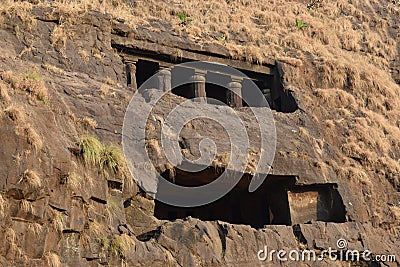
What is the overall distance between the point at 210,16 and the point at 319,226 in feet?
37.3

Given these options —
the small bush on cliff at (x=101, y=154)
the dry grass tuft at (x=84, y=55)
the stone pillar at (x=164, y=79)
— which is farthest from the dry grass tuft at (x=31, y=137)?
the stone pillar at (x=164, y=79)

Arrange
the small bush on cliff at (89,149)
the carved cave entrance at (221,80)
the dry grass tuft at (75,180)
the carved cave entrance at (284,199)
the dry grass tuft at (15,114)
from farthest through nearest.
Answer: the carved cave entrance at (221,80) < the carved cave entrance at (284,199) < the small bush on cliff at (89,149) < the dry grass tuft at (75,180) < the dry grass tuft at (15,114)

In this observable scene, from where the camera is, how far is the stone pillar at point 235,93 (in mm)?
21906

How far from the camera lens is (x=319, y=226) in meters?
16.9

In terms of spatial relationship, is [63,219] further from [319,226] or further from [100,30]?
[100,30]

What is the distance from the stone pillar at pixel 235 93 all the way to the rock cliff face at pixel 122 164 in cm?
99

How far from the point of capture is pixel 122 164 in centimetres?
1412

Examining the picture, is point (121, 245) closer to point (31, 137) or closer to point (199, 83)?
point (31, 137)

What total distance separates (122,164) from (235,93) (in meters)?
8.76

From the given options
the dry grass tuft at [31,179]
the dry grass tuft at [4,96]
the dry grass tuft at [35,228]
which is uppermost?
the dry grass tuft at [4,96]

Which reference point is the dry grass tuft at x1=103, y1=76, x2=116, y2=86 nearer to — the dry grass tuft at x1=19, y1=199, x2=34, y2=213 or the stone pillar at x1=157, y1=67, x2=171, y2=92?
the stone pillar at x1=157, y1=67, x2=171, y2=92

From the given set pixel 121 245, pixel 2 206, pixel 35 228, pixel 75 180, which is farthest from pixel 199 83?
pixel 2 206

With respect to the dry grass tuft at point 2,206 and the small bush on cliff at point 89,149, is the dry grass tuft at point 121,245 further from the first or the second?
the dry grass tuft at point 2,206

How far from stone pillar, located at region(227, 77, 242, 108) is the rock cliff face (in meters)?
0.99
